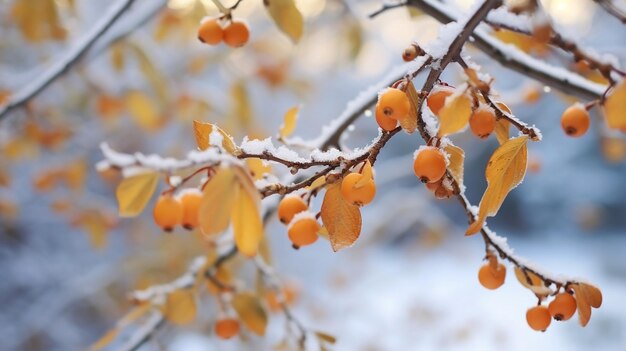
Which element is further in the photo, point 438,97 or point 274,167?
point 274,167

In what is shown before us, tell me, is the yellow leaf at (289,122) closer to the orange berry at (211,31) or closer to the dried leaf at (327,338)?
the orange berry at (211,31)

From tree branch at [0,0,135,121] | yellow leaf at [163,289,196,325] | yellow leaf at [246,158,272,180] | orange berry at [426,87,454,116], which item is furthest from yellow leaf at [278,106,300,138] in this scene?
tree branch at [0,0,135,121]

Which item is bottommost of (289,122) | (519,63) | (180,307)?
(180,307)

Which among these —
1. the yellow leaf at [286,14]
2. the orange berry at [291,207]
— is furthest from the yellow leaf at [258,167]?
the yellow leaf at [286,14]

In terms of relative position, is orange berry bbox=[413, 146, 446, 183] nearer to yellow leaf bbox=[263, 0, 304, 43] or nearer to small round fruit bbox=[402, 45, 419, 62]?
small round fruit bbox=[402, 45, 419, 62]

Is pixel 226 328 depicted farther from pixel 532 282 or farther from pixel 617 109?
pixel 617 109

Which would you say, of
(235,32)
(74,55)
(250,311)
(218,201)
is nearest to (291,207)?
(218,201)
